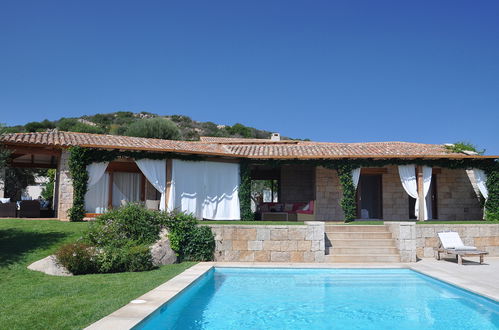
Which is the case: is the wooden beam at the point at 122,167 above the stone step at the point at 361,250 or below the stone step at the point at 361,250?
above

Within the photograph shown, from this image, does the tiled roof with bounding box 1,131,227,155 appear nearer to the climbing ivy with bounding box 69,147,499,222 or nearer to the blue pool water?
the climbing ivy with bounding box 69,147,499,222

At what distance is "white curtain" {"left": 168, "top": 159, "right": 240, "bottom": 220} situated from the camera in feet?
49.3

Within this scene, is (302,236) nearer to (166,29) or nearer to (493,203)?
(493,203)

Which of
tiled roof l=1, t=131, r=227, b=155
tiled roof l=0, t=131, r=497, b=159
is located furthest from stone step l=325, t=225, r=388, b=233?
tiled roof l=1, t=131, r=227, b=155

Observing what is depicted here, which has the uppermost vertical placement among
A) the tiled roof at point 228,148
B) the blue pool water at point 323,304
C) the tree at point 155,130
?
the tree at point 155,130

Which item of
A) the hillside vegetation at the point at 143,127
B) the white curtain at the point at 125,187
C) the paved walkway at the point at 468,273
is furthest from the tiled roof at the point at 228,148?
the hillside vegetation at the point at 143,127

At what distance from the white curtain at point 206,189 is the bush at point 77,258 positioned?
6.12 meters

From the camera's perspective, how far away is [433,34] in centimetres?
1558

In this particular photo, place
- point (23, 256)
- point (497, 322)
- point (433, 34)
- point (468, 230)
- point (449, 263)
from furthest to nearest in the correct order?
point (433, 34) < point (468, 230) < point (449, 263) < point (23, 256) < point (497, 322)

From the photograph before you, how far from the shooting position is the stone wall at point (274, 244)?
10.9 metres

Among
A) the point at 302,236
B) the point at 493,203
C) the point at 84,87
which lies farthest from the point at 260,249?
the point at 84,87

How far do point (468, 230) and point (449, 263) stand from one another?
2081 mm

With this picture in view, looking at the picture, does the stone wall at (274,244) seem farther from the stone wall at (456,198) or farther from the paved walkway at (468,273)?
the stone wall at (456,198)

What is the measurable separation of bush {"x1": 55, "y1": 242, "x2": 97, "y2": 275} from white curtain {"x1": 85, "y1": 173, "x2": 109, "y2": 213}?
750 centimetres
